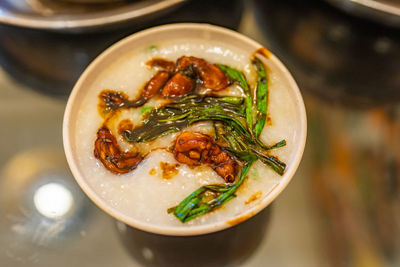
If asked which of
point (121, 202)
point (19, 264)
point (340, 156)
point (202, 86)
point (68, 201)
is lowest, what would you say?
point (19, 264)

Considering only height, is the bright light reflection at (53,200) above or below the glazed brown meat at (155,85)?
below

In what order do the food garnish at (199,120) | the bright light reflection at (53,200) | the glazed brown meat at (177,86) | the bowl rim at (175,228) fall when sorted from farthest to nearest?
the bright light reflection at (53,200) → the glazed brown meat at (177,86) → the food garnish at (199,120) → the bowl rim at (175,228)

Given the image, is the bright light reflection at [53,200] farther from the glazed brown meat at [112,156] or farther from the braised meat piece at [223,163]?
the braised meat piece at [223,163]

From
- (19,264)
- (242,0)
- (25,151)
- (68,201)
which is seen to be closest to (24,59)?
(25,151)

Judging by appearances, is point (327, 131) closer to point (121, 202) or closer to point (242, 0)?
point (242, 0)

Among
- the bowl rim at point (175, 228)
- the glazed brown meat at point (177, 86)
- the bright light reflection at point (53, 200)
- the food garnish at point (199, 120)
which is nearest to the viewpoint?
the bowl rim at point (175, 228)

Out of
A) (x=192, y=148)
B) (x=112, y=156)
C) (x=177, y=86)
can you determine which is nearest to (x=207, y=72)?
(x=177, y=86)

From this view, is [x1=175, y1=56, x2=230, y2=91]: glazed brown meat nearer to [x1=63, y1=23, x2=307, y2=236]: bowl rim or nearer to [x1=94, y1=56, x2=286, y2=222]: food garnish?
[x1=94, y1=56, x2=286, y2=222]: food garnish

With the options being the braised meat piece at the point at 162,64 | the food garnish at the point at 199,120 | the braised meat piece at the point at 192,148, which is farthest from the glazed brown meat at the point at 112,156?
the braised meat piece at the point at 162,64

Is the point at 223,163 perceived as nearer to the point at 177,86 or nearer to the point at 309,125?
the point at 177,86
